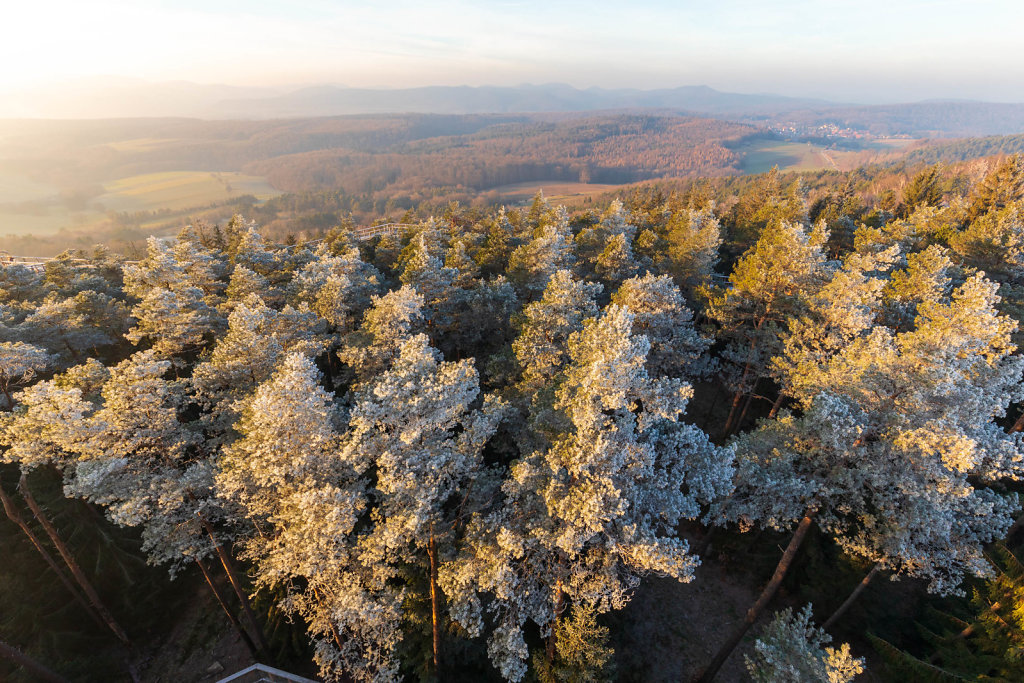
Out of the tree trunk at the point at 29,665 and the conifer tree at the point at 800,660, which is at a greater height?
the conifer tree at the point at 800,660

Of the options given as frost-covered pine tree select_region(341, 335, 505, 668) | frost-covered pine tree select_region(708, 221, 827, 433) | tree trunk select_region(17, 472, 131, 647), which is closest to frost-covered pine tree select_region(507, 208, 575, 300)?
frost-covered pine tree select_region(708, 221, 827, 433)

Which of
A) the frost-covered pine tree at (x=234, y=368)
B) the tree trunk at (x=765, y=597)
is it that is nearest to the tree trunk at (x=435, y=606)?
the frost-covered pine tree at (x=234, y=368)

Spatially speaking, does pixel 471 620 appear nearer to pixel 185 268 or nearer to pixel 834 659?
pixel 834 659

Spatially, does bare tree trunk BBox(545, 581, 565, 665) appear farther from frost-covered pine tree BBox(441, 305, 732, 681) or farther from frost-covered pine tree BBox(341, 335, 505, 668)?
frost-covered pine tree BBox(341, 335, 505, 668)

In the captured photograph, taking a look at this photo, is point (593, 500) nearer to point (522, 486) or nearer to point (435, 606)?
point (522, 486)

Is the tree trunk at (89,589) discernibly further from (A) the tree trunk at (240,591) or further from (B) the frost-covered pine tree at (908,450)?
(B) the frost-covered pine tree at (908,450)

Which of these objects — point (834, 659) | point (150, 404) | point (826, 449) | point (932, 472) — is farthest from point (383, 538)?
point (932, 472)
